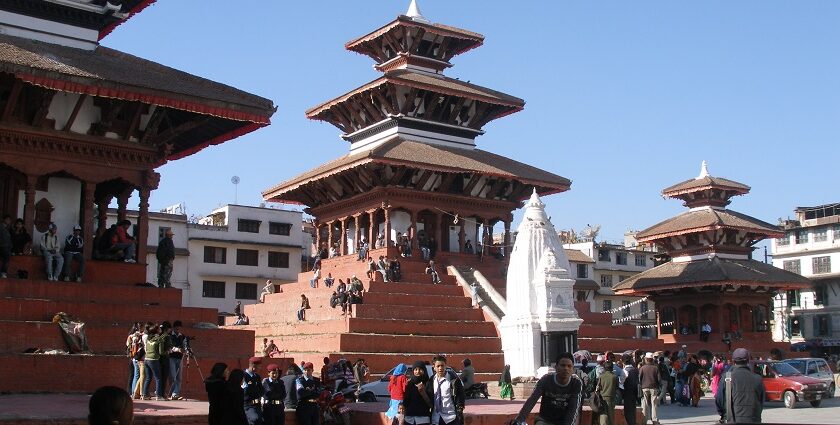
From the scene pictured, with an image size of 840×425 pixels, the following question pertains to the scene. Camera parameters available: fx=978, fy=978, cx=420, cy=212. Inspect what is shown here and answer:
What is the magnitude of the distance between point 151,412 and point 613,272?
61762 mm

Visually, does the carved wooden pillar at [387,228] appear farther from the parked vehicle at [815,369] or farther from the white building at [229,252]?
the white building at [229,252]

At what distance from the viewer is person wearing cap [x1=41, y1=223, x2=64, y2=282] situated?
59.5 ft

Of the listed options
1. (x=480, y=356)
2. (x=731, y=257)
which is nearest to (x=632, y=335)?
(x=480, y=356)

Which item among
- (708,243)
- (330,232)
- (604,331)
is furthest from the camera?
(708,243)

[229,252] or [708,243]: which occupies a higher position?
[229,252]

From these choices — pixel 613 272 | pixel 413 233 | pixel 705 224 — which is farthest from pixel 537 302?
pixel 613 272

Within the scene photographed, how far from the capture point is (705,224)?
1725 inches

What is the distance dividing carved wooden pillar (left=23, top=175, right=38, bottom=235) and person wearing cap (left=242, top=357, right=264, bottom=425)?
8.69 meters

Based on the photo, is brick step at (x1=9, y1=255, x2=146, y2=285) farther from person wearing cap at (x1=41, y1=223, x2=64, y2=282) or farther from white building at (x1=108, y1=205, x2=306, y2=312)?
white building at (x1=108, y1=205, x2=306, y2=312)

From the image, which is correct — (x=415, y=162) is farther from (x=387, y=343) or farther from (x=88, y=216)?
(x=88, y=216)

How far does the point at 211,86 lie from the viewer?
66.5ft

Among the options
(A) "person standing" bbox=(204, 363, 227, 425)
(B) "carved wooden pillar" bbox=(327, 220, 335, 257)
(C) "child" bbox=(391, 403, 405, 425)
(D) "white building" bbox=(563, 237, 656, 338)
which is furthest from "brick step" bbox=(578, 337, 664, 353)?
(D) "white building" bbox=(563, 237, 656, 338)

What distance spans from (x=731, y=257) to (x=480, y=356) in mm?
22209

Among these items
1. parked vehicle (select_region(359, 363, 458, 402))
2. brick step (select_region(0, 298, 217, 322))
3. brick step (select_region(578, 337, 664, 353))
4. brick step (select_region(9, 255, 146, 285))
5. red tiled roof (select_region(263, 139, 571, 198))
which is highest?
red tiled roof (select_region(263, 139, 571, 198))
